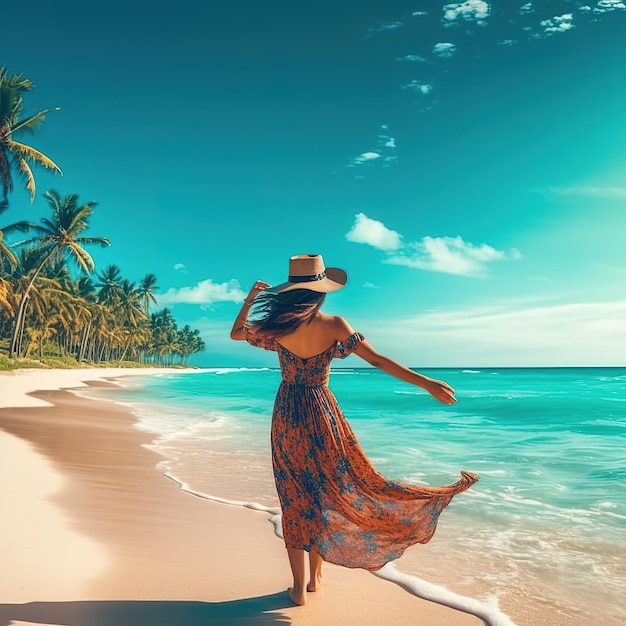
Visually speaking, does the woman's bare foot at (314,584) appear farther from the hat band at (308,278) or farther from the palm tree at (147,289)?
the palm tree at (147,289)

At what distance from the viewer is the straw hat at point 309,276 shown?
3303 mm

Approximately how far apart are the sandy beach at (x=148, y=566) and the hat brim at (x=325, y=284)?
1755 millimetres

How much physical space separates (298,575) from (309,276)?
1.67 m

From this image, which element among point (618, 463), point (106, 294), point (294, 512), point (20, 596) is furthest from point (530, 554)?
point (106, 294)

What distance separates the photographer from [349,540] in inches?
131

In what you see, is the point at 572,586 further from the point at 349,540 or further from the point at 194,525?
the point at 194,525

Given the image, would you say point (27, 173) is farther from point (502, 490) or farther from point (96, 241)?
point (502, 490)

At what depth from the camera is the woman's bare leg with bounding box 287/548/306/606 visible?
3379mm

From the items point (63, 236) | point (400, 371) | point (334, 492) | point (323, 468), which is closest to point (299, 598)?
point (334, 492)

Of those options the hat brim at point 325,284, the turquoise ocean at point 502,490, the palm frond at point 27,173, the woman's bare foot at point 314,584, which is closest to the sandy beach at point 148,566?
the woman's bare foot at point 314,584

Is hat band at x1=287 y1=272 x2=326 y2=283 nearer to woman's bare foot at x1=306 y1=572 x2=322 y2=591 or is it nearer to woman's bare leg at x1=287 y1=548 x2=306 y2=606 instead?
woman's bare leg at x1=287 y1=548 x2=306 y2=606

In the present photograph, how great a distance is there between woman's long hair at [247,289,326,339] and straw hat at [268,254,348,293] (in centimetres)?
5

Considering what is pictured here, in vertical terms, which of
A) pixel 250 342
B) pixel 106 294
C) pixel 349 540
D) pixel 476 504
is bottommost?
pixel 476 504

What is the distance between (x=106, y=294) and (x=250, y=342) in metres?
72.4
